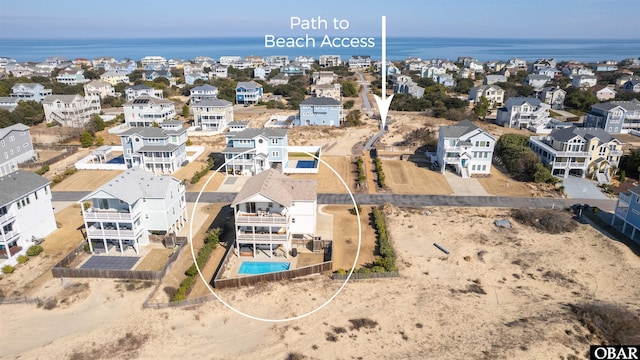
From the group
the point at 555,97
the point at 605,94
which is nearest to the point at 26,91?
the point at 555,97

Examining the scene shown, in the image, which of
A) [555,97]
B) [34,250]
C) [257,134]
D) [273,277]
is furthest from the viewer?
[555,97]

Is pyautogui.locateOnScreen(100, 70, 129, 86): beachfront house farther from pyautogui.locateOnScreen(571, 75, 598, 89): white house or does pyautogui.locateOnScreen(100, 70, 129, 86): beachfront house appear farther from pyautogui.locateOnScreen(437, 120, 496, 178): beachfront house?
pyautogui.locateOnScreen(571, 75, 598, 89): white house

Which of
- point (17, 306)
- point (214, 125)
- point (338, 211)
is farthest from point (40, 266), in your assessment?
point (214, 125)

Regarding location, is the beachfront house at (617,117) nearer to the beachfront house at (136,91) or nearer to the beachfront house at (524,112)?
the beachfront house at (524,112)

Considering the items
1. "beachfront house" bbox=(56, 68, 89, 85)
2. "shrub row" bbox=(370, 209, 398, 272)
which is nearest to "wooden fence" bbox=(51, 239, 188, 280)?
"shrub row" bbox=(370, 209, 398, 272)

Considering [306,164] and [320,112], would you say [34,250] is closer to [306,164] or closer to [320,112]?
[306,164]

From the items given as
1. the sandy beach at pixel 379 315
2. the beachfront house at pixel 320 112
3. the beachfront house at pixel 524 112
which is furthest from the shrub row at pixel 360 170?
the beachfront house at pixel 524 112

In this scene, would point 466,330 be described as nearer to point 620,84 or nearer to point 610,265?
point 610,265
